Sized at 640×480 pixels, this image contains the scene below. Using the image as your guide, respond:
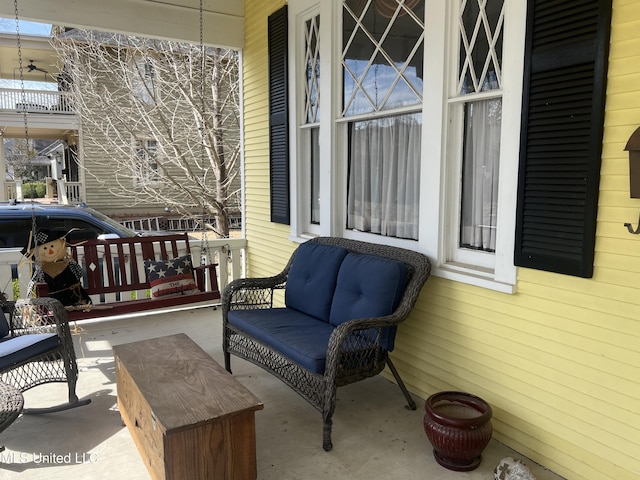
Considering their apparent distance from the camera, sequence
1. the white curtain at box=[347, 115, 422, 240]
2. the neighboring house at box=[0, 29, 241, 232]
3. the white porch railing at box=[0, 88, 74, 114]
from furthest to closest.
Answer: the white porch railing at box=[0, 88, 74, 114], the neighboring house at box=[0, 29, 241, 232], the white curtain at box=[347, 115, 422, 240]

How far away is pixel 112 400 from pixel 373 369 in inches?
67.3

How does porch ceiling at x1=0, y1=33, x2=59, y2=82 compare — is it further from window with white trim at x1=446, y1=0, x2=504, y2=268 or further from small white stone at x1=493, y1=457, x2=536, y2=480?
small white stone at x1=493, y1=457, x2=536, y2=480

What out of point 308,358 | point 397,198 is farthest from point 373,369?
point 397,198

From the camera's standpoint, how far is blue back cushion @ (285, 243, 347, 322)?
3.37 meters

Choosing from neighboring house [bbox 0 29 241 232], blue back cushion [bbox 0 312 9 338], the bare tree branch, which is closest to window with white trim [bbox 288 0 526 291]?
blue back cushion [bbox 0 312 9 338]

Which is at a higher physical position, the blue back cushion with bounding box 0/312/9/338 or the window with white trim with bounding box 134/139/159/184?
the window with white trim with bounding box 134/139/159/184

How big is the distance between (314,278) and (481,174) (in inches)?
53.4

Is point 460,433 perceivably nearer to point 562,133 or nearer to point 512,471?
point 512,471

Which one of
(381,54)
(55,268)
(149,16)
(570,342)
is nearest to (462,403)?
(570,342)

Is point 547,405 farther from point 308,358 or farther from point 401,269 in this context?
point 308,358

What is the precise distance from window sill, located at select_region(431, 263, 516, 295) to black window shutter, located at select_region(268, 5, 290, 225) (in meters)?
2.16

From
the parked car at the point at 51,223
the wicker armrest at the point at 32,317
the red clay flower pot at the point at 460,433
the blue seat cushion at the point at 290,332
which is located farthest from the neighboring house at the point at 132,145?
the red clay flower pot at the point at 460,433
